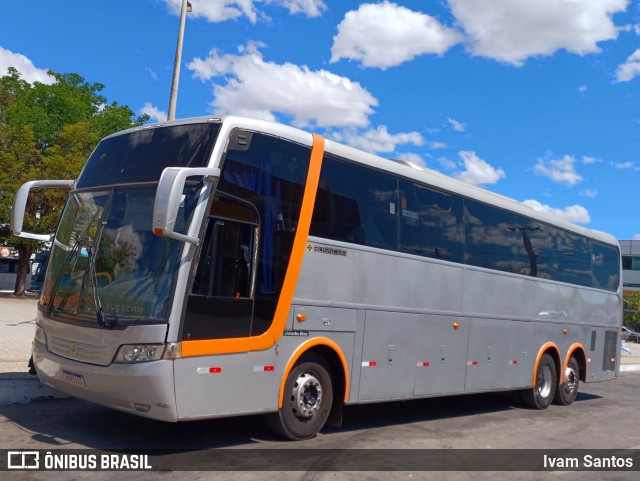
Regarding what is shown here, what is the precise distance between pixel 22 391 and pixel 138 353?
12.4ft

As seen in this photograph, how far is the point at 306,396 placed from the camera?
807 centimetres

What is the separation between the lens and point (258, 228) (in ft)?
24.6

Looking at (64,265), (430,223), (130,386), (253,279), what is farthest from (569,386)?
(64,265)

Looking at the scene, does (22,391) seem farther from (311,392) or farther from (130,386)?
(311,392)

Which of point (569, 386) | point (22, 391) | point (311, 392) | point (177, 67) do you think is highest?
point (177, 67)

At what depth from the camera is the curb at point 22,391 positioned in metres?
9.18

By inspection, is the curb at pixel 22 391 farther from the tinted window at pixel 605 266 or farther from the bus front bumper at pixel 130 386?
the tinted window at pixel 605 266

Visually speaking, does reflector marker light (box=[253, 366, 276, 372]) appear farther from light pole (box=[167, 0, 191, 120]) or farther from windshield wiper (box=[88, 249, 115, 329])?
light pole (box=[167, 0, 191, 120])

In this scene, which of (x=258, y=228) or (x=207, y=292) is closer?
(x=207, y=292)

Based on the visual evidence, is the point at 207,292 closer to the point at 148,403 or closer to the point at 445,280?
the point at 148,403

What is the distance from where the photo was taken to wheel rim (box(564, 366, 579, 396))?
14203 mm

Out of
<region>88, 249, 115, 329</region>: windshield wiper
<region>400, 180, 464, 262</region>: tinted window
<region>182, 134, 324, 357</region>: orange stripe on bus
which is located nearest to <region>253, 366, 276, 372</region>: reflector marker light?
<region>182, 134, 324, 357</region>: orange stripe on bus

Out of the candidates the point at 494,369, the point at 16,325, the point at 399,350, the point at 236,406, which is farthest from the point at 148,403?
the point at 16,325

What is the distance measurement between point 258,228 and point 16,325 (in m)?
14.1
